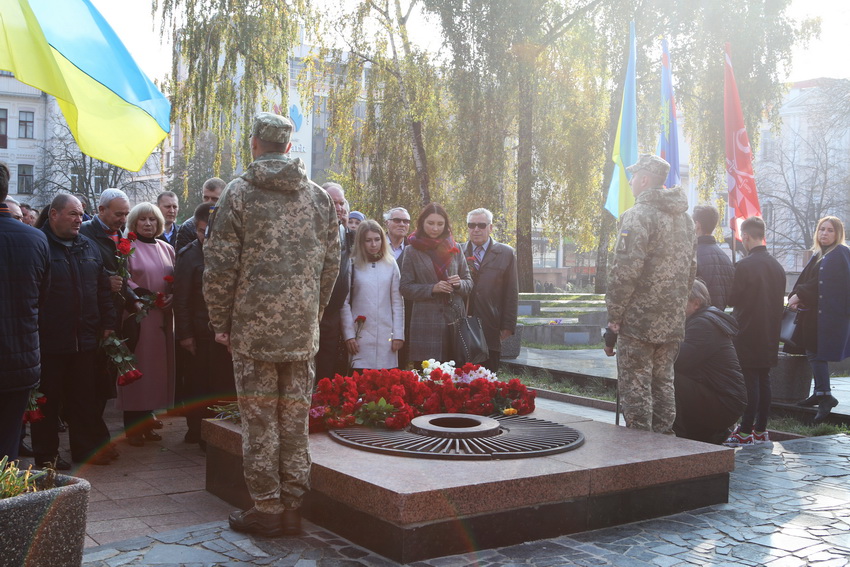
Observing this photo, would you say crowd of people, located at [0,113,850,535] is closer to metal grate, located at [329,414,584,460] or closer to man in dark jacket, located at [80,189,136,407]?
man in dark jacket, located at [80,189,136,407]

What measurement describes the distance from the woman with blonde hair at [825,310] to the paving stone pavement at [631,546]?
3.44 m

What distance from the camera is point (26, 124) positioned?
2422 inches

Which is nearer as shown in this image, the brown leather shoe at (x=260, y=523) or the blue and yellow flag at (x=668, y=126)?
the brown leather shoe at (x=260, y=523)

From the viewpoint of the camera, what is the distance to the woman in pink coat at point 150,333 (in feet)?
23.8

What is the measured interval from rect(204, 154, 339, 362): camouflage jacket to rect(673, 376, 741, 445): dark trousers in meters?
3.49

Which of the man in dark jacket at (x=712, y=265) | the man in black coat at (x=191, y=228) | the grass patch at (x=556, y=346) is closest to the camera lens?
the man in black coat at (x=191, y=228)

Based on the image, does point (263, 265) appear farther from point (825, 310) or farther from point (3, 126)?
point (3, 126)

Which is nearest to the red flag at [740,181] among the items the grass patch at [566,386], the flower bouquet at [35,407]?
the grass patch at [566,386]

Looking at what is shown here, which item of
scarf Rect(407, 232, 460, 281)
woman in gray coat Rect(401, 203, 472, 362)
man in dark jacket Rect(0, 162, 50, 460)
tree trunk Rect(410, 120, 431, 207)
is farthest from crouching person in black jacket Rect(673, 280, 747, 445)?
tree trunk Rect(410, 120, 431, 207)

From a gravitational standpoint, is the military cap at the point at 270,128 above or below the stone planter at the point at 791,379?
above

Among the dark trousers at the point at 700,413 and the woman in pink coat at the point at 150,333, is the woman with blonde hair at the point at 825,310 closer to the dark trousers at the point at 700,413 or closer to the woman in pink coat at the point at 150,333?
the dark trousers at the point at 700,413

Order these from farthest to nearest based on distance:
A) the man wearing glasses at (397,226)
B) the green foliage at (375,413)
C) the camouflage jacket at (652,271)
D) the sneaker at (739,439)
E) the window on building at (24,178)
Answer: the window on building at (24,178) → the man wearing glasses at (397,226) → the sneaker at (739,439) → the camouflage jacket at (652,271) → the green foliage at (375,413)

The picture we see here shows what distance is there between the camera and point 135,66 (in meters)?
4.50

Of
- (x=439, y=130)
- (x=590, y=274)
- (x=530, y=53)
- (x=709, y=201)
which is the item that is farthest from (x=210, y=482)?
(x=590, y=274)
